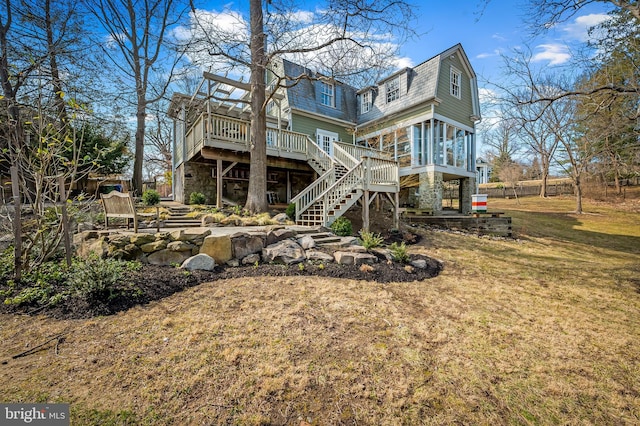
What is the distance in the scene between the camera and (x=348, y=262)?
16.9ft

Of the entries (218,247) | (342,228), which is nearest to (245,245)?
(218,247)

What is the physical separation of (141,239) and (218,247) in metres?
1.25

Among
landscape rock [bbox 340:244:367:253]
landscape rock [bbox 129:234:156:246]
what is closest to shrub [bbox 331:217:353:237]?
landscape rock [bbox 340:244:367:253]

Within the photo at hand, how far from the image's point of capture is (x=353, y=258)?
204 inches

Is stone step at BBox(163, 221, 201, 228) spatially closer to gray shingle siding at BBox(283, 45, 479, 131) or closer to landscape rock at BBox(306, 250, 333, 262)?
landscape rock at BBox(306, 250, 333, 262)

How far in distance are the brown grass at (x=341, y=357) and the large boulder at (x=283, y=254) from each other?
0.76 m

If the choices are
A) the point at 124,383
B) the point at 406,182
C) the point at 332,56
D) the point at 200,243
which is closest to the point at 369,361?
the point at 124,383

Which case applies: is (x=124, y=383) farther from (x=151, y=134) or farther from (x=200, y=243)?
(x=151, y=134)

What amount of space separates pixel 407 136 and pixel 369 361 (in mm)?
12511

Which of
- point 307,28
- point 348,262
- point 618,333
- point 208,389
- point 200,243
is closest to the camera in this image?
point 208,389

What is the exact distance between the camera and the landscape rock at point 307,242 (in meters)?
5.48

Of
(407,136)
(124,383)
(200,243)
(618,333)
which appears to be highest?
(407,136)

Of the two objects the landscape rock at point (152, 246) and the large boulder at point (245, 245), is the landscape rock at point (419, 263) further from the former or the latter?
the landscape rock at point (152, 246)

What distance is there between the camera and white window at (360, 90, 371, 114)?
1548cm
